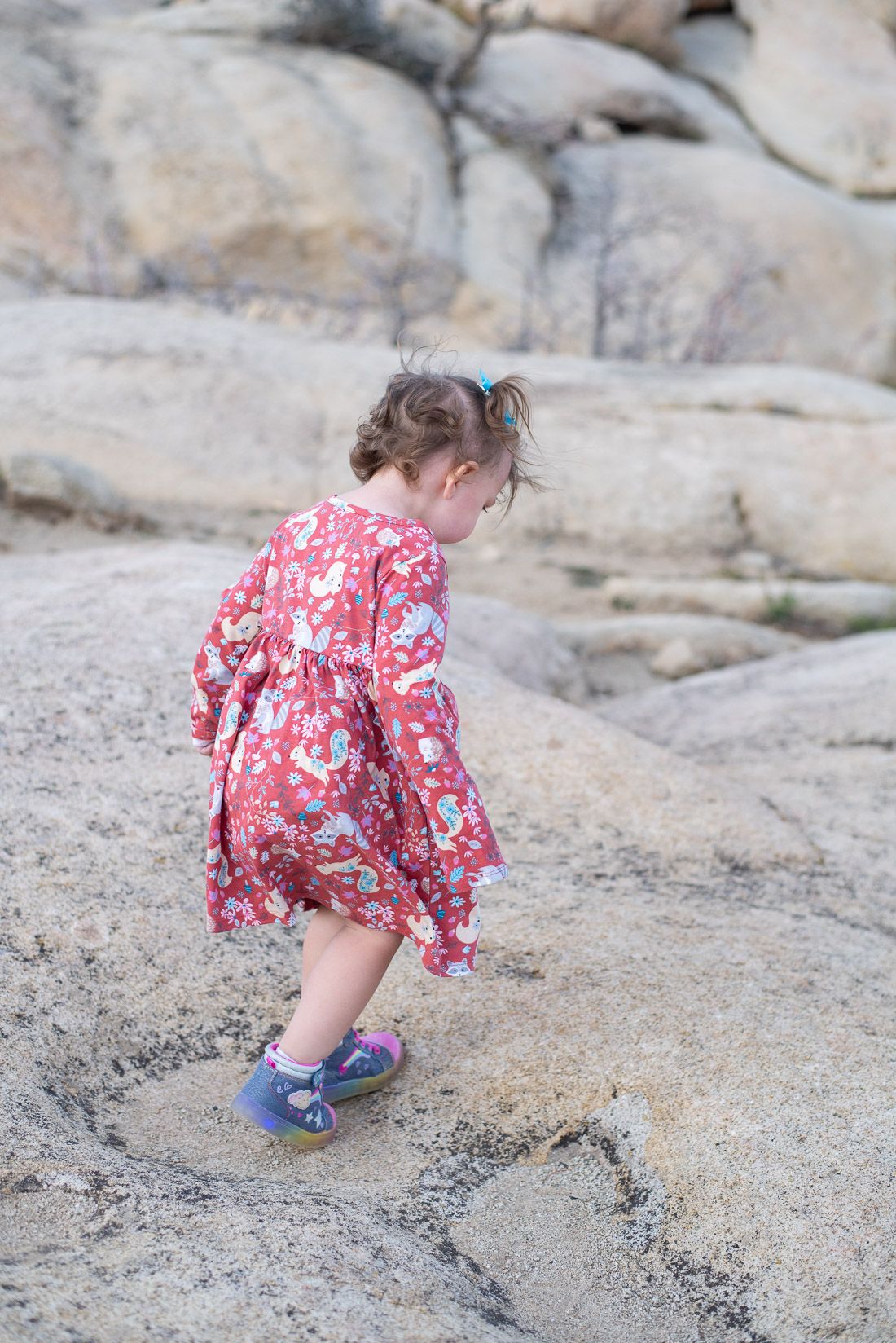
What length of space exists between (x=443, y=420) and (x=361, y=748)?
1.68ft

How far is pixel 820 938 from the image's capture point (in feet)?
8.24

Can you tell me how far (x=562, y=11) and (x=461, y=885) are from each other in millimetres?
15275

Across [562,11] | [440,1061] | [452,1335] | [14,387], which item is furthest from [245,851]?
[562,11]

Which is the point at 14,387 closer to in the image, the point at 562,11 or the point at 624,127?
the point at 624,127

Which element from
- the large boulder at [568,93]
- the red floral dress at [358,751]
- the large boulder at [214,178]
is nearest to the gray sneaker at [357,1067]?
the red floral dress at [358,751]

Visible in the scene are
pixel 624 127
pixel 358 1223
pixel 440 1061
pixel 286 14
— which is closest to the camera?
pixel 358 1223

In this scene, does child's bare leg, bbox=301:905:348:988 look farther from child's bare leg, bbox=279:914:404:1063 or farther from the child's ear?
the child's ear

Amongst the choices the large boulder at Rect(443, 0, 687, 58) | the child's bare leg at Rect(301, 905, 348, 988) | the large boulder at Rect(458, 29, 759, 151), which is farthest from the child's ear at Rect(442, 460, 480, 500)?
the large boulder at Rect(443, 0, 687, 58)

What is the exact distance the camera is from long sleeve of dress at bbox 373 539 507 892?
1.74 meters

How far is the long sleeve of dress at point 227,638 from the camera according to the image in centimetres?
200

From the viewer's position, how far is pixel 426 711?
1.74 meters

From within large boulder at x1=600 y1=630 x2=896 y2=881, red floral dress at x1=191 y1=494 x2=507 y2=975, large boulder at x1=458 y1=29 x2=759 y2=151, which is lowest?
large boulder at x1=600 y1=630 x2=896 y2=881

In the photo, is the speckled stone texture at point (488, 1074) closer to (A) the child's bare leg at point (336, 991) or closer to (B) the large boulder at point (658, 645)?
(A) the child's bare leg at point (336, 991)

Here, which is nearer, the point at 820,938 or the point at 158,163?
the point at 820,938
